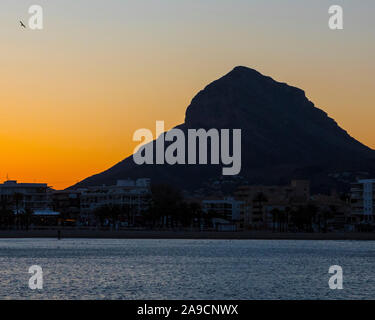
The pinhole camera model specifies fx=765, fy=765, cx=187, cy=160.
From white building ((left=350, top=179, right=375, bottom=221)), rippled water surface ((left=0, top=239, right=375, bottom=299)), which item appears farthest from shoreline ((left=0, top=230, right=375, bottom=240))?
rippled water surface ((left=0, top=239, right=375, bottom=299))

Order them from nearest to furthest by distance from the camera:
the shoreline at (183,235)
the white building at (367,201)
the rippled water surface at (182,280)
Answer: the rippled water surface at (182,280) → the shoreline at (183,235) → the white building at (367,201)

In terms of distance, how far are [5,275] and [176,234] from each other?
11721 centimetres

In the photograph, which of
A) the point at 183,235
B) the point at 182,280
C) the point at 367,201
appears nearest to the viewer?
the point at 182,280

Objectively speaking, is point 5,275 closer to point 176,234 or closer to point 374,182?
point 176,234

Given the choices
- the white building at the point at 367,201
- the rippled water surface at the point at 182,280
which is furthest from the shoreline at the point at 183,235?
the rippled water surface at the point at 182,280

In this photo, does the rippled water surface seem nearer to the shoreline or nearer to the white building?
the shoreline

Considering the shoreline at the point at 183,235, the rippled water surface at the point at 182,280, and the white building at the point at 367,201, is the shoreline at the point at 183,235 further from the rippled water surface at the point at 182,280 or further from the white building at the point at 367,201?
the rippled water surface at the point at 182,280

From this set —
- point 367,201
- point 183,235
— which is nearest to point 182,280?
point 183,235

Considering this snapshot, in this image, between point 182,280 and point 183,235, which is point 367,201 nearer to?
point 183,235

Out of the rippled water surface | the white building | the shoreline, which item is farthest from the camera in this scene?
the white building

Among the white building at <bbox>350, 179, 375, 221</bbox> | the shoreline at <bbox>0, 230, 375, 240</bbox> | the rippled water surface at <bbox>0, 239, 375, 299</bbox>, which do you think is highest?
the white building at <bbox>350, 179, 375, 221</bbox>

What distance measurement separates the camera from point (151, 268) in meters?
74.9

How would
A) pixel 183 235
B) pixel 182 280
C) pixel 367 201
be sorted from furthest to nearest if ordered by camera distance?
pixel 367 201 → pixel 183 235 → pixel 182 280

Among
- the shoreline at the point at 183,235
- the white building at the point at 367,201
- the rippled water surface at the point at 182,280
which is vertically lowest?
the rippled water surface at the point at 182,280
